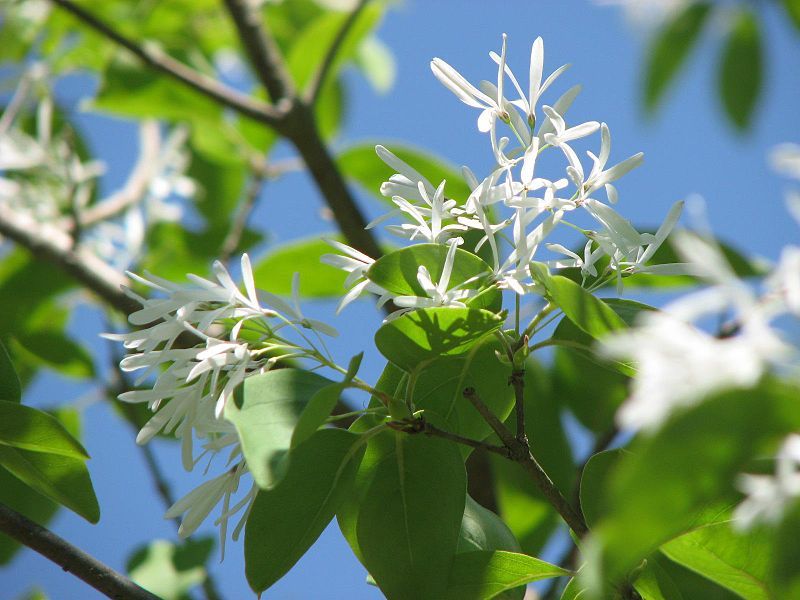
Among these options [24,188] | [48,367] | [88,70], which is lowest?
[48,367]

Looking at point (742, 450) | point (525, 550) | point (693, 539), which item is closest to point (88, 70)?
point (525, 550)

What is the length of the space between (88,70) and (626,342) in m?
1.59

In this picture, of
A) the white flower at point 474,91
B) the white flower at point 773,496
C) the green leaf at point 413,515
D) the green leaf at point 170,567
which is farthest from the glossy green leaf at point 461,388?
the green leaf at point 170,567

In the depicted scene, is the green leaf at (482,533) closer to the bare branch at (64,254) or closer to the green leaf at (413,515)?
the green leaf at (413,515)

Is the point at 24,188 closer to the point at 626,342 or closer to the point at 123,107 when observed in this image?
the point at 123,107

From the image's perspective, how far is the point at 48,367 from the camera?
129cm

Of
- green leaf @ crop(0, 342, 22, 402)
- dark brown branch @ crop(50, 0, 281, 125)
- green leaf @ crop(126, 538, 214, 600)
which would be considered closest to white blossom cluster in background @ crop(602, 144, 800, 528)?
green leaf @ crop(0, 342, 22, 402)

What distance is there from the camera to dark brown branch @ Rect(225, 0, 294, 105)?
1.20 m

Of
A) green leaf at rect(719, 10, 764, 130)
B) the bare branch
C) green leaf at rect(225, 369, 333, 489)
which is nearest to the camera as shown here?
green leaf at rect(225, 369, 333, 489)

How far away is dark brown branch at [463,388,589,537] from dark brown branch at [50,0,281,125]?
0.75 meters

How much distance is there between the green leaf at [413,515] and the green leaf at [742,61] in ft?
4.66

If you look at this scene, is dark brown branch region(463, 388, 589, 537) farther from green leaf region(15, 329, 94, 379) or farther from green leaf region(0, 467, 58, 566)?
green leaf region(15, 329, 94, 379)

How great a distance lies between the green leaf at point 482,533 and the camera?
0.57m

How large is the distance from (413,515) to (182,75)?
852 millimetres
